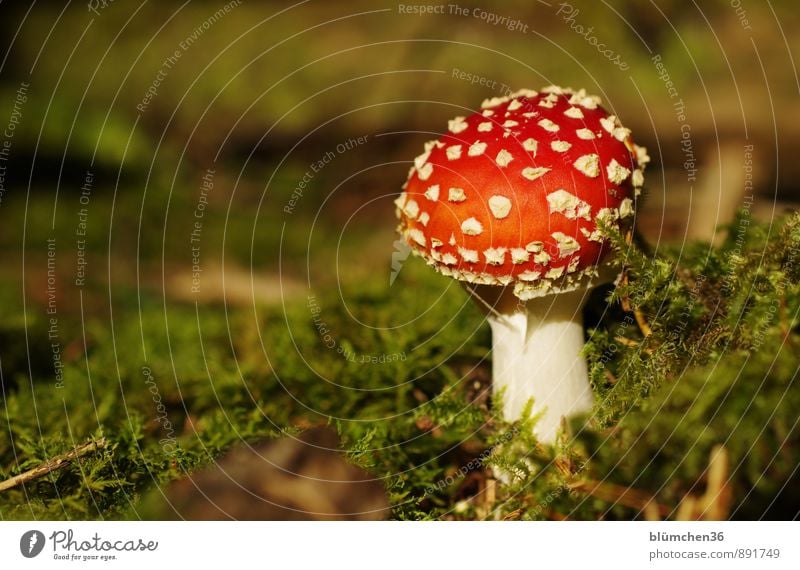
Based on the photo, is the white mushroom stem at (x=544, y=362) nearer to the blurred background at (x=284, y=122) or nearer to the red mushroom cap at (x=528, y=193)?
the red mushroom cap at (x=528, y=193)

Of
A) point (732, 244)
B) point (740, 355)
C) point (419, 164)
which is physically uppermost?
point (419, 164)

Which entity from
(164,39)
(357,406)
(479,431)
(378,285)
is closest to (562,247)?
(479,431)
